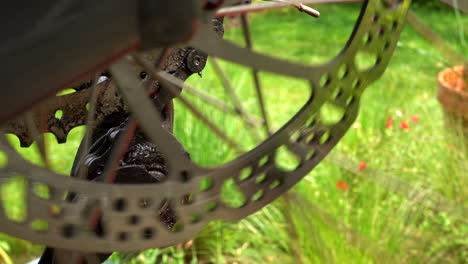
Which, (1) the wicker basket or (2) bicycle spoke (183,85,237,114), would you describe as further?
(1) the wicker basket

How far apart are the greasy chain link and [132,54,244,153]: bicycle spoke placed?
0.01 metres

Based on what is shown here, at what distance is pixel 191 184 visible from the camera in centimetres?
60

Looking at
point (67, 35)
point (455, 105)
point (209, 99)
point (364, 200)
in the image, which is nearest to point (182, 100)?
point (209, 99)

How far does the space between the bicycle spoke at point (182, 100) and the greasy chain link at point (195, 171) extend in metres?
0.01

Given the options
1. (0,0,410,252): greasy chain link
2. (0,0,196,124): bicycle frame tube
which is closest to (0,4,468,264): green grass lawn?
(0,0,410,252): greasy chain link

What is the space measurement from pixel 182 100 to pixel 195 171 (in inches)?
6.0

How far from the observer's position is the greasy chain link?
0.54 metres

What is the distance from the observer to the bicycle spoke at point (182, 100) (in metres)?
0.63

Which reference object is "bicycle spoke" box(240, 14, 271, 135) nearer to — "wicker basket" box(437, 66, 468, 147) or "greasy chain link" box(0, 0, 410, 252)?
"greasy chain link" box(0, 0, 410, 252)

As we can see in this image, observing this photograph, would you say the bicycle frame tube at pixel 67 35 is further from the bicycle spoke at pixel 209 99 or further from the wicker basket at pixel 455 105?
the wicker basket at pixel 455 105

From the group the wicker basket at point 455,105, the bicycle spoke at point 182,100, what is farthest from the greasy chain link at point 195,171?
the wicker basket at point 455,105

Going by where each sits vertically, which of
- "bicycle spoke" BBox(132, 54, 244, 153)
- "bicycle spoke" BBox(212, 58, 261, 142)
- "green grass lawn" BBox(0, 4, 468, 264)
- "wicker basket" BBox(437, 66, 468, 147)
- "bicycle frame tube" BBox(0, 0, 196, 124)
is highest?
"bicycle frame tube" BBox(0, 0, 196, 124)

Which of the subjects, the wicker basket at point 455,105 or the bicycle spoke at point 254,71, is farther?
the wicker basket at point 455,105

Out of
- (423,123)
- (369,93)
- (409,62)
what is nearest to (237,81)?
(369,93)
